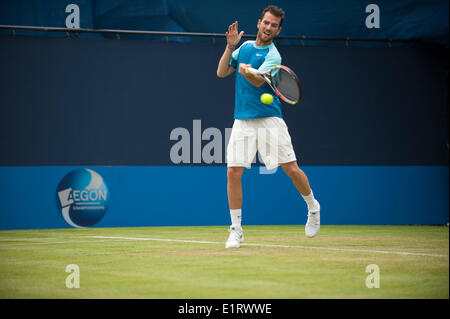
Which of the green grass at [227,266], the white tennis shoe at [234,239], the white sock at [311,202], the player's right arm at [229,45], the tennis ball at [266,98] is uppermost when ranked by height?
the player's right arm at [229,45]

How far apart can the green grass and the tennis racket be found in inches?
47.7

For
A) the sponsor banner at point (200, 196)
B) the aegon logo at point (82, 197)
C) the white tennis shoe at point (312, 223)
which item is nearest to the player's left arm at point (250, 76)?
the white tennis shoe at point (312, 223)

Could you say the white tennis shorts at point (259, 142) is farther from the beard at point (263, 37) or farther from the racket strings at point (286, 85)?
the beard at point (263, 37)

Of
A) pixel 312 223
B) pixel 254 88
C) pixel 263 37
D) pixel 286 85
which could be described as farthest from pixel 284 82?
pixel 312 223

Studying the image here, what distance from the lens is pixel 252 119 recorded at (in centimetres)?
575

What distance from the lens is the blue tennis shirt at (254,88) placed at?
5.71 metres

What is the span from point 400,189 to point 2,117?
4.98 meters

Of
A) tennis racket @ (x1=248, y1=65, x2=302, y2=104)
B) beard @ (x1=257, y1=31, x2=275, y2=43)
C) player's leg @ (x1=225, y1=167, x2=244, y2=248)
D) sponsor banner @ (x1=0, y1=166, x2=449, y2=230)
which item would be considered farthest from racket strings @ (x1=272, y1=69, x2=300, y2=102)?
sponsor banner @ (x1=0, y1=166, x2=449, y2=230)

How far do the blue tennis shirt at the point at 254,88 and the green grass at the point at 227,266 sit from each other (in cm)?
107

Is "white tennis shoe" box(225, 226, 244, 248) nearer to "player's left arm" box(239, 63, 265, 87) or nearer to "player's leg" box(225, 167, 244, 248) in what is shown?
"player's leg" box(225, 167, 244, 248)

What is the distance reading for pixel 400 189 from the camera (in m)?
9.23

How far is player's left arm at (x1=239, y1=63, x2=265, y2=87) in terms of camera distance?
5.48 metres
